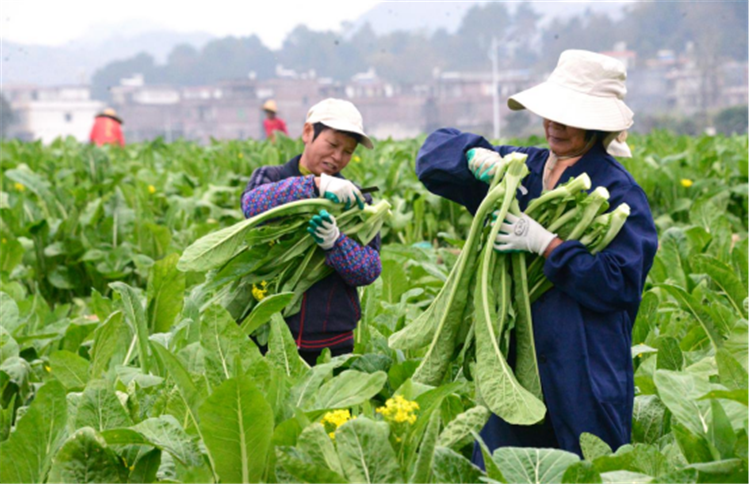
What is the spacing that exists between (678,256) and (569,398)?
8.87ft

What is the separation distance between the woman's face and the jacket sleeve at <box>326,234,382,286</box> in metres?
0.86

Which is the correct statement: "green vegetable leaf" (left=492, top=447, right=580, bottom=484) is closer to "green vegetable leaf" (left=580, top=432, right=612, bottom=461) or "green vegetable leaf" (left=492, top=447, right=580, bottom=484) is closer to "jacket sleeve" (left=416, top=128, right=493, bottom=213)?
"green vegetable leaf" (left=580, top=432, right=612, bottom=461)

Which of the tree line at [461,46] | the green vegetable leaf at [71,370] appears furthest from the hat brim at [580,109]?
the tree line at [461,46]

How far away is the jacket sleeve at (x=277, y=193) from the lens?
339 cm

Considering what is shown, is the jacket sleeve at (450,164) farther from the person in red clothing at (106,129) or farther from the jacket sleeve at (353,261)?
the person in red clothing at (106,129)

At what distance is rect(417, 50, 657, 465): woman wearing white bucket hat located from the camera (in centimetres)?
262

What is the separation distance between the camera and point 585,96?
2768 millimetres

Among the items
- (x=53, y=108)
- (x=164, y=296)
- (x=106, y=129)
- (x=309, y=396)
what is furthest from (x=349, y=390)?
(x=53, y=108)

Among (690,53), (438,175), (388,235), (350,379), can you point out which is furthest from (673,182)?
(690,53)

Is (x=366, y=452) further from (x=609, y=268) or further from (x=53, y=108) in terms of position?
(x=53, y=108)

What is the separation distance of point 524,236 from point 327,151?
3.89 feet

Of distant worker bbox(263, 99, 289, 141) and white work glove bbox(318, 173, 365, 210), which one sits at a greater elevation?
white work glove bbox(318, 173, 365, 210)

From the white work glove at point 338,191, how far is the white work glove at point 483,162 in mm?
588

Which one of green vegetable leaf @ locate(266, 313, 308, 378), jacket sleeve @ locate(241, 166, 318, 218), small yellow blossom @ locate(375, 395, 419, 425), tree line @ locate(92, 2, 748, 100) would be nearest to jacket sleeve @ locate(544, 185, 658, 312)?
small yellow blossom @ locate(375, 395, 419, 425)
